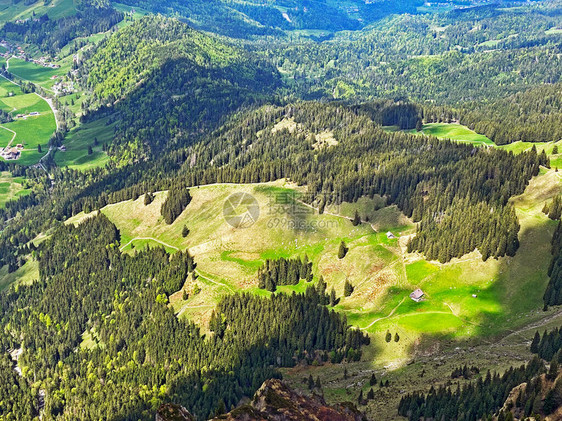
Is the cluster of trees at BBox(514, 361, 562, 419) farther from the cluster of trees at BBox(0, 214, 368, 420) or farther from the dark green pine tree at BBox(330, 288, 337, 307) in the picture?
the dark green pine tree at BBox(330, 288, 337, 307)

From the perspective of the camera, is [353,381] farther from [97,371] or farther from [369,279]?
[97,371]

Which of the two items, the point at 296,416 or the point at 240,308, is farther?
the point at 240,308

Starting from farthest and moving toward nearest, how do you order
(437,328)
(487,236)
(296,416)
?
(487,236) < (437,328) < (296,416)

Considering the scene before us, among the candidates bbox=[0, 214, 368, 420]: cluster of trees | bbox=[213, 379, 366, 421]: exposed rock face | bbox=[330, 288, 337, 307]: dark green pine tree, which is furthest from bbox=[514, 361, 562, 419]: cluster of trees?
bbox=[330, 288, 337, 307]: dark green pine tree

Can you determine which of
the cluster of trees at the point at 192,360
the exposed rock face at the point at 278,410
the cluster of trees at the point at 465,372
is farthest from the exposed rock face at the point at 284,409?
the cluster of trees at the point at 192,360

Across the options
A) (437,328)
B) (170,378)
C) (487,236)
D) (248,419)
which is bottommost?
(170,378)

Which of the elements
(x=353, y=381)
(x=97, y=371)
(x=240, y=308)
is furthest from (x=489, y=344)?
(x=97, y=371)

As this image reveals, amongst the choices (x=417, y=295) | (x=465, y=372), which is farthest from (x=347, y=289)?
(x=465, y=372)
